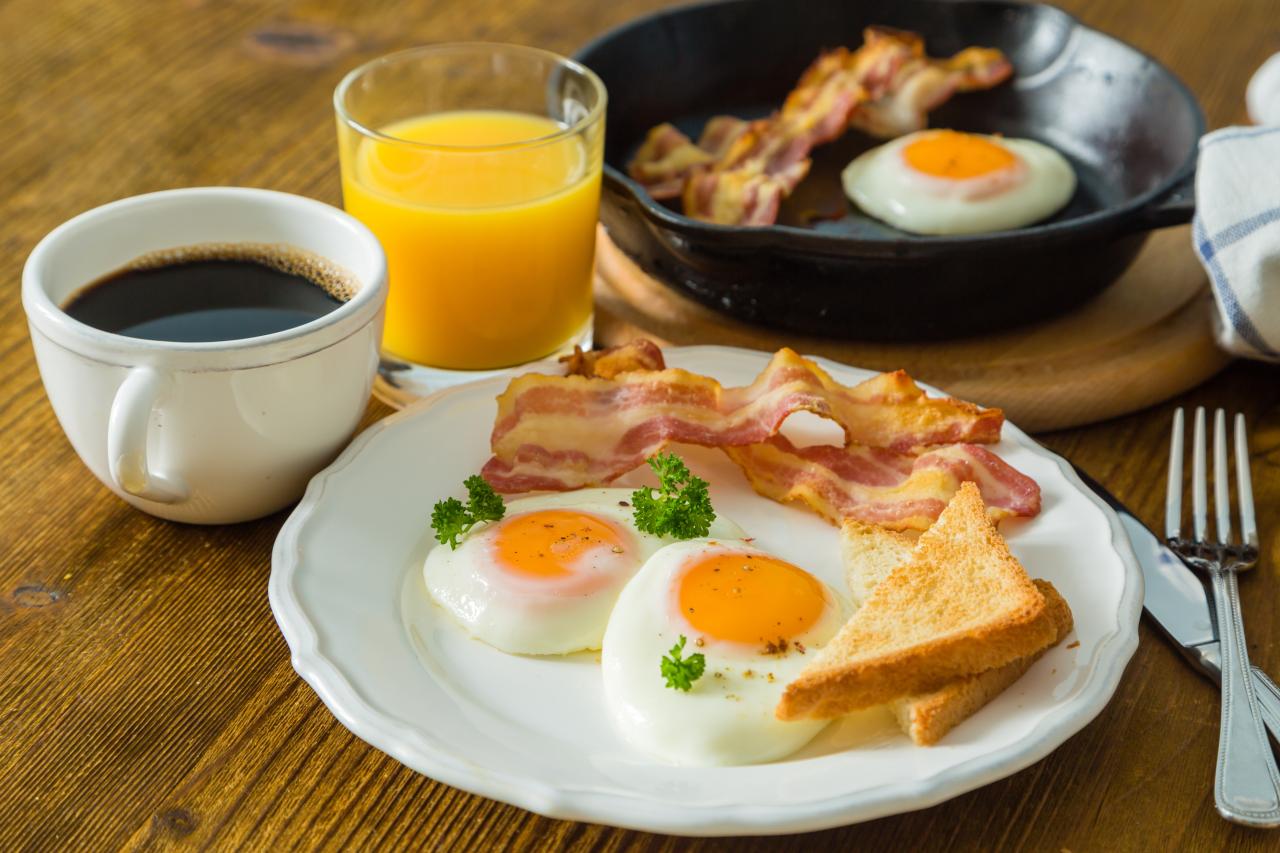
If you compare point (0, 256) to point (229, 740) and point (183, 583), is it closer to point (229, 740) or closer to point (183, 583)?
point (183, 583)

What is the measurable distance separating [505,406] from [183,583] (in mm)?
524

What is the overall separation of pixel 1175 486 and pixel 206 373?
145cm

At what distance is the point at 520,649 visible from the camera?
164cm

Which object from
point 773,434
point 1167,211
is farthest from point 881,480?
point 1167,211

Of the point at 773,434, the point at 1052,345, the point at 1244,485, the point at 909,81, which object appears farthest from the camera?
the point at 909,81

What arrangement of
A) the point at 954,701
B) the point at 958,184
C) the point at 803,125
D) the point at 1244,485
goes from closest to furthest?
the point at 954,701
the point at 1244,485
the point at 958,184
the point at 803,125

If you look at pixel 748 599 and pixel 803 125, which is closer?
pixel 748 599

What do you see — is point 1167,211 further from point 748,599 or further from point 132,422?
point 132,422

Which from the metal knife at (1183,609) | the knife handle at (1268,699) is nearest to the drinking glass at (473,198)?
the metal knife at (1183,609)

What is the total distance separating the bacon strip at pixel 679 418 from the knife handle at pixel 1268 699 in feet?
1.65

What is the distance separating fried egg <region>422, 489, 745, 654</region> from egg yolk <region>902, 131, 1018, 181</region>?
1193 mm

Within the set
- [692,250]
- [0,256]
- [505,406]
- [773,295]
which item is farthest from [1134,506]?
[0,256]

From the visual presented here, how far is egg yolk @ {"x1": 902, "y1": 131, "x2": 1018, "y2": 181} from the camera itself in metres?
2.70

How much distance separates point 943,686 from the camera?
1.50 m
